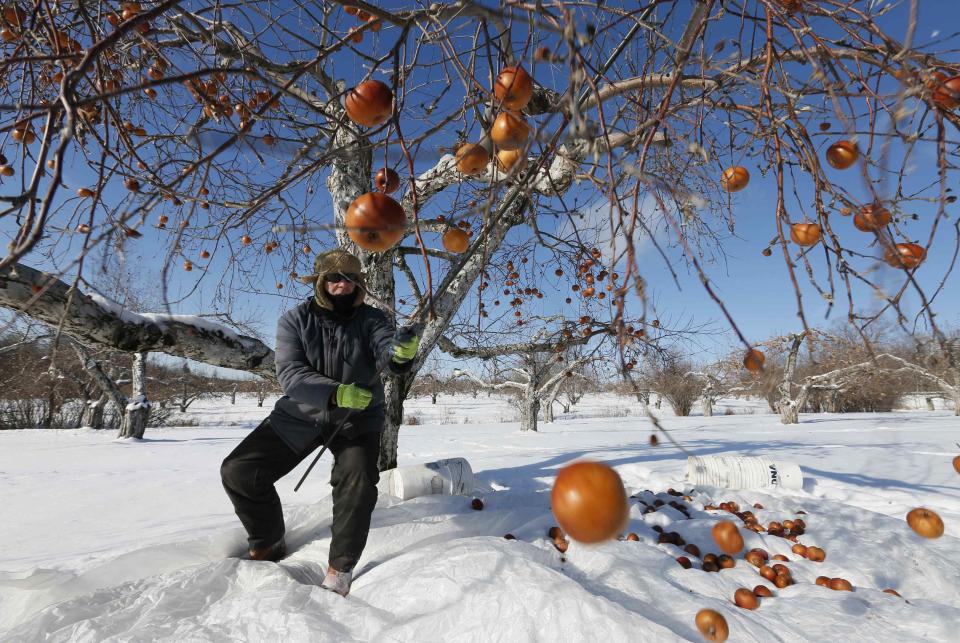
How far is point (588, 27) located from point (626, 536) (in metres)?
2.69

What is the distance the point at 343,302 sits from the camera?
8.07 ft

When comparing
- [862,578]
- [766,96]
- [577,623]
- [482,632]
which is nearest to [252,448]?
[482,632]

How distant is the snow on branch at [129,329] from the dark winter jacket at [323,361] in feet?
1.93

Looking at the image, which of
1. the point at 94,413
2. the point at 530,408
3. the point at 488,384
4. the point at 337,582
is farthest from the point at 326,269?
the point at 94,413

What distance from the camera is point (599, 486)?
2.73ft

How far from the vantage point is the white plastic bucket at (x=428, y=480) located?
3.25 metres

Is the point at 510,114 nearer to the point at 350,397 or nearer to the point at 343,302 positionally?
the point at 350,397

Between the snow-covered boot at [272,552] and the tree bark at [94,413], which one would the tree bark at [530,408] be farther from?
the tree bark at [94,413]

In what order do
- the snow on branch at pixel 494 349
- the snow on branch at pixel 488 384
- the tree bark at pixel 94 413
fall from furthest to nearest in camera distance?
the tree bark at pixel 94 413, the snow on branch at pixel 488 384, the snow on branch at pixel 494 349

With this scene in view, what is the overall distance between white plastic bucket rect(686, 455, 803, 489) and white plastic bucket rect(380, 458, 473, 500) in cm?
194

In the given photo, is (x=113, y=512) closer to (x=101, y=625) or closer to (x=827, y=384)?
(x=101, y=625)

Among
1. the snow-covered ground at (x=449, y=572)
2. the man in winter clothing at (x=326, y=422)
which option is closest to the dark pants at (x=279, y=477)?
the man in winter clothing at (x=326, y=422)

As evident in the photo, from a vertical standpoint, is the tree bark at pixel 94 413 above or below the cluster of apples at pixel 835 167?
below

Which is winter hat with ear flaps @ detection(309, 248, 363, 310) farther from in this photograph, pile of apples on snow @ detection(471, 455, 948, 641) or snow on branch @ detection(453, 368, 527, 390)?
snow on branch @ detection(453, 368, 527, 390)
